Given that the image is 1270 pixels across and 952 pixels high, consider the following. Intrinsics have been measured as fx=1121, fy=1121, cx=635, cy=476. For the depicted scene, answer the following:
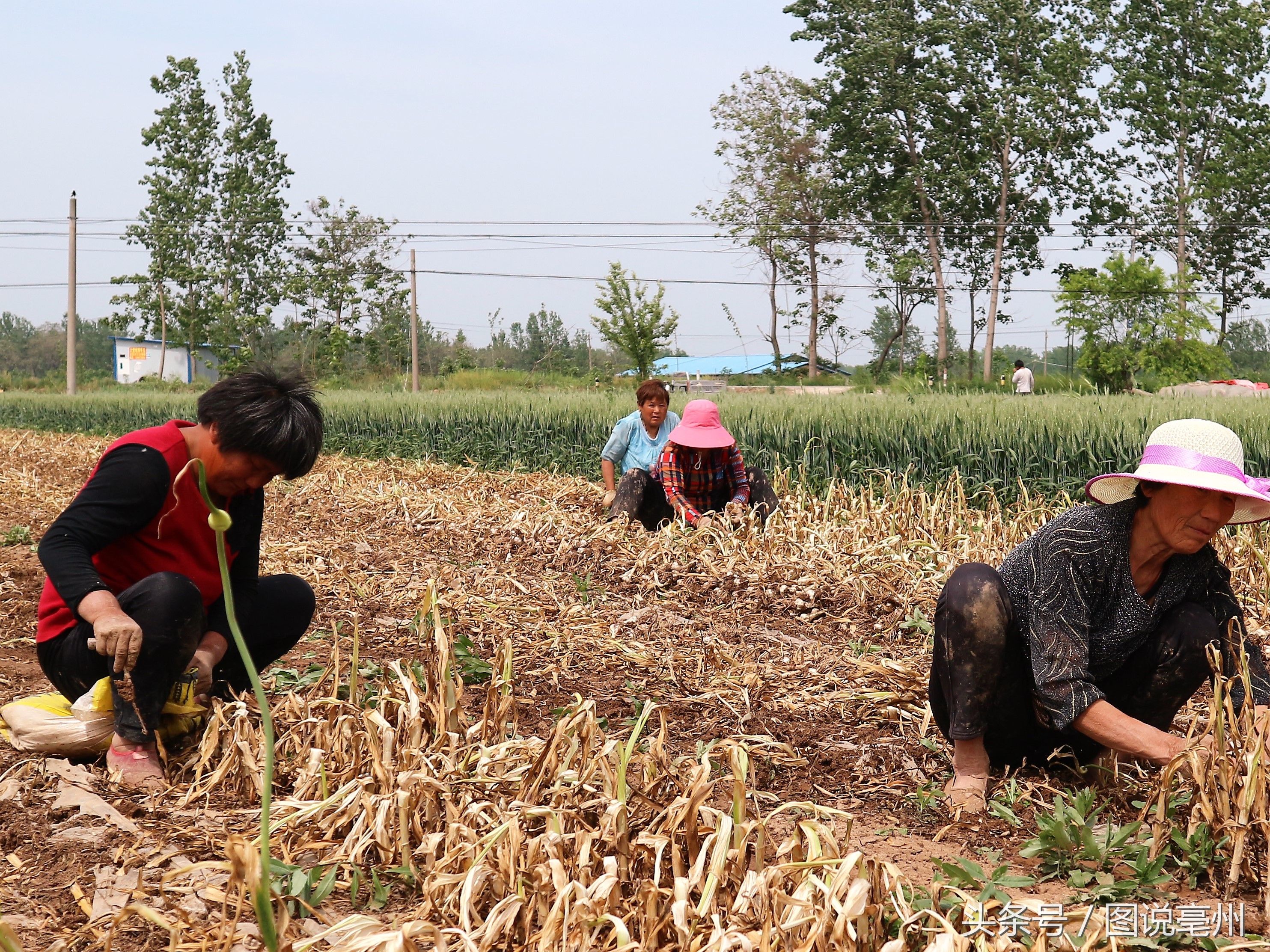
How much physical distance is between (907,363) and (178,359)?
31083mm

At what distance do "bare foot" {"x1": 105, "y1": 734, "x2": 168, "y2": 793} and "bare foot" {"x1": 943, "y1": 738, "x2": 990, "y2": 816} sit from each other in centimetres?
193

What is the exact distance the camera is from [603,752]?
2430 mm

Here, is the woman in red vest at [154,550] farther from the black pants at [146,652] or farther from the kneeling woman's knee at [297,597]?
the kneeling woman's knee at [297,597]

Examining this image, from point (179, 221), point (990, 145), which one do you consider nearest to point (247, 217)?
point (179, 221)

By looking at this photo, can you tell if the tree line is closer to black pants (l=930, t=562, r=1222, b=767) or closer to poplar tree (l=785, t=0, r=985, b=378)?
poplar tree (l=785, t=0, r=985, b=378)

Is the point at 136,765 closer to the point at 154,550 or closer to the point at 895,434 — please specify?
the point at 154,550

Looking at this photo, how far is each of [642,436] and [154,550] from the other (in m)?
4.37

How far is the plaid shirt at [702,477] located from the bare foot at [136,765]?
3.78m

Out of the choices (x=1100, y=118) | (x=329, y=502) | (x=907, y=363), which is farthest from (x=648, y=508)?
(x=907, y=363)

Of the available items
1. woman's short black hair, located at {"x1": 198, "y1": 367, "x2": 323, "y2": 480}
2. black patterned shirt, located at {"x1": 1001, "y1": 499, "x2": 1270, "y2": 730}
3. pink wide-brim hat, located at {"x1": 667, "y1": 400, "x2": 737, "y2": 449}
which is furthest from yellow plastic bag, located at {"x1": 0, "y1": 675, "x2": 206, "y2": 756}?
pink wide-brim hat, located at {"x1": 667, "y1": 400, "x2": 737, "y2": 449}

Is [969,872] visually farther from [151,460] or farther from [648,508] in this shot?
[648,508]

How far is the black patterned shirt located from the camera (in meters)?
2.53

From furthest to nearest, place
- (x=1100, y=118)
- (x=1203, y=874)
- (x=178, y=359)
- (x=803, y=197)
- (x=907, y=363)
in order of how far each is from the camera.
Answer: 1. (x=178, y=359)
2. (x=907, y=363)
3. (x=803, y=197)
4. (x=1100, y=118)
5. (x=1203, y=874)

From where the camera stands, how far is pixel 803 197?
1454 inches
